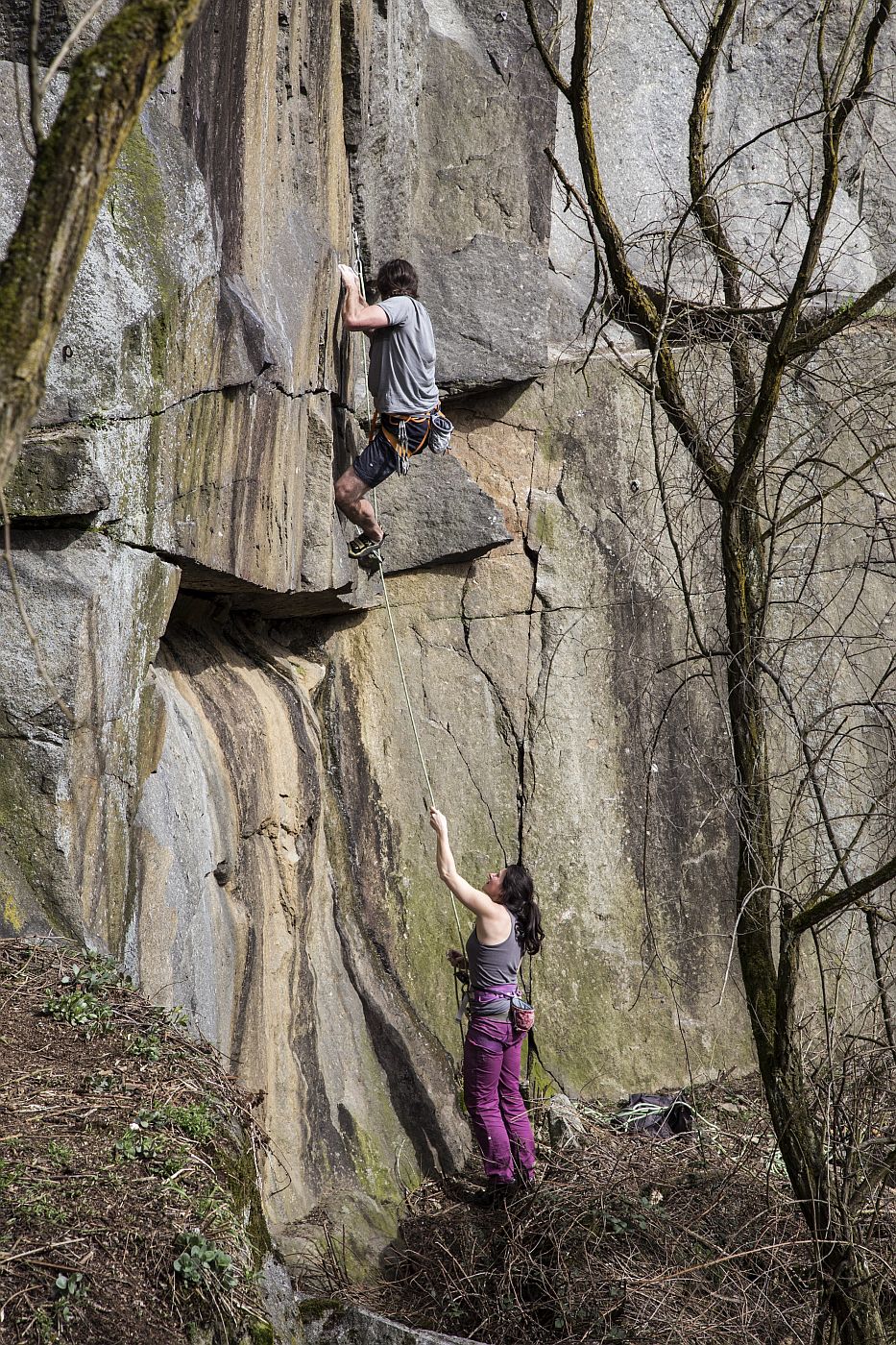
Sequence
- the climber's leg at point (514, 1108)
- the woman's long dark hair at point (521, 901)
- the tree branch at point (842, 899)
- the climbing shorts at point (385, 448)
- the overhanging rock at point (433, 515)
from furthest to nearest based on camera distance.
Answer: the overhanging rock at point (433, 515) < the climbing shorts at point (385, 448) < the climber's leg at point (514, 1108) < the woman's long dark hair at point (521, 901) < the tree branch at point (842, 899)

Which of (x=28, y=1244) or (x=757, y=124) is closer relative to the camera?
(x=28, y=1244)

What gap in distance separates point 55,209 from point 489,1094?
5041 millimetres

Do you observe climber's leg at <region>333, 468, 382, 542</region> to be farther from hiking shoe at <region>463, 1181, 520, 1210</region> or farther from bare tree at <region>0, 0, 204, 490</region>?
bare tree at <region>0, 0, 204, 490</region>

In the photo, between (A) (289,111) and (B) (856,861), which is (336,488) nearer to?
(A) (289,111)

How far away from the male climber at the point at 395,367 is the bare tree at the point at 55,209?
4155mm

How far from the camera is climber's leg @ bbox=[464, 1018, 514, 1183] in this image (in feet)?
19.7

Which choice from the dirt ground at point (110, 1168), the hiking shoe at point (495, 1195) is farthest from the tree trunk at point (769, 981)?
the hiking shoe at point (495, 1195)

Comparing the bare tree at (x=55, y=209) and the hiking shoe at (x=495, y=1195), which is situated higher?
the bare tree at (x=55, y=209)

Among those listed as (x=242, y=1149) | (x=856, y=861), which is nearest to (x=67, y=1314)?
(x=242, y=1149)

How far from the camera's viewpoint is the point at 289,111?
5.61m

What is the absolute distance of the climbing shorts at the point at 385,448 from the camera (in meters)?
6.29

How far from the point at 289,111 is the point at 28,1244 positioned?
4.59m

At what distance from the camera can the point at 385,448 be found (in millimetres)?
6418

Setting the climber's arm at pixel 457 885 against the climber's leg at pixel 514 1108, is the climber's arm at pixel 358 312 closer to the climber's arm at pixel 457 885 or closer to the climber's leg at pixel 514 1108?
the climber's arm at pixel 457 885
